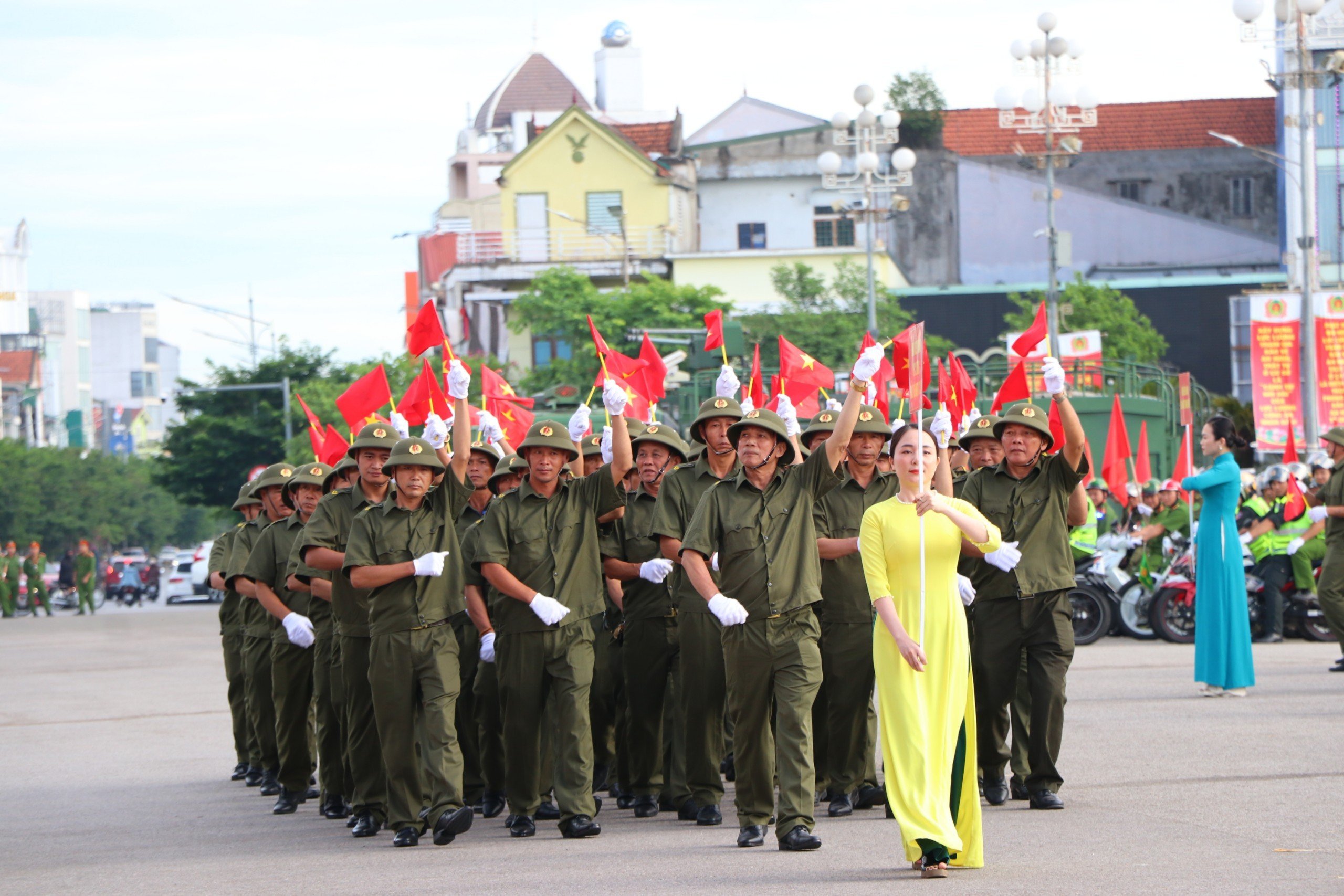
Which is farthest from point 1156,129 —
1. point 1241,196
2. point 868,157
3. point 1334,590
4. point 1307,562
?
point 1334,590

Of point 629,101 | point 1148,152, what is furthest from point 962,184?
point 629,101

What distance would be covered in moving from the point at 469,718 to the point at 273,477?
243 centimetres

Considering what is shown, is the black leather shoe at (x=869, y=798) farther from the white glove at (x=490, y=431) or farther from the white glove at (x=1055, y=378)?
the white glove at (x=490, y=431)

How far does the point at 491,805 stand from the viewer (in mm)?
10266

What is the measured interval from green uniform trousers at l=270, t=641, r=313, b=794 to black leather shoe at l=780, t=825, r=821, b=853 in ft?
12.3

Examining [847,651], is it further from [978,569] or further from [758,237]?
[758,237]

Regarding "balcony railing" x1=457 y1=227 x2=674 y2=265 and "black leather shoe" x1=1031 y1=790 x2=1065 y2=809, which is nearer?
"black leather shoe" x1=1031 y1=790 x2=1065 y2=809

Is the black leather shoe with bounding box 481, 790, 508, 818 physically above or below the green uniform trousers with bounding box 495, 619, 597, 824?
below

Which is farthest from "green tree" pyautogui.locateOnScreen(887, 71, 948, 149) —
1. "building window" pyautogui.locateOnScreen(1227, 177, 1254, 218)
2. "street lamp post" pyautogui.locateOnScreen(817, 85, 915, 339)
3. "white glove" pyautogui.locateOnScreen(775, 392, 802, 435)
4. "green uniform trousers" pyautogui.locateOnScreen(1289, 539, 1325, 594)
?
"white glove" pyautogui.locateOnScreen(775, 392, 802, 435)

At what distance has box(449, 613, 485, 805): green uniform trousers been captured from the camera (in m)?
10.3

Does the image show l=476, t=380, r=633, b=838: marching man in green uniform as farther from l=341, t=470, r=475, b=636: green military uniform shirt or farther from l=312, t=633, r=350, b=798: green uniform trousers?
l=312, t=633, r=350, b=798: green uniform trousers

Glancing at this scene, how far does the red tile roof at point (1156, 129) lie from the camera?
2165 inches

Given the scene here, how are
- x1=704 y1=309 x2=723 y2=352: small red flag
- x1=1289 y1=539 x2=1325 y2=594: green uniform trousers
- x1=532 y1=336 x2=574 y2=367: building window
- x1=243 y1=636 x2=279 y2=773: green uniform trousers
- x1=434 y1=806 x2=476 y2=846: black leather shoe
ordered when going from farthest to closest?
x1=532 y1=336 x2=574 y2=367: building window, x1=1289 y1=539 x2=1325 y2=594: green uniform trousers, x1=704 y1=309 x2=723 y2=352: small red flag, x1=243 y1=636 x2=279 y2=773: green uniform trousers, x1=434 y1=806 x2=476 y2=846: black leather shoe

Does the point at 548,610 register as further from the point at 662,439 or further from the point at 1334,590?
the point at 1334,590
